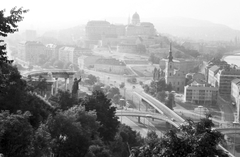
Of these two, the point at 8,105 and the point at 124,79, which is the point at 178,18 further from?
the point at 8,105

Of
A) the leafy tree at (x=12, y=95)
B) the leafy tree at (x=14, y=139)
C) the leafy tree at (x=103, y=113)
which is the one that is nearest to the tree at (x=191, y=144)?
the leafy tree at (x=14, y=139)

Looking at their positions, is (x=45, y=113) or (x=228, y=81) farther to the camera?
(x=228, y=81)

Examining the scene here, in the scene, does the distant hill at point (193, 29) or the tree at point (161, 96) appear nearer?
Answer: the tree at point (161, 96)

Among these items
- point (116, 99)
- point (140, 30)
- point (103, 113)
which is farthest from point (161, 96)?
point (140, 30)

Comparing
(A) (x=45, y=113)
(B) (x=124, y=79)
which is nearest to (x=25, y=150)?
(A) (x=45, y=113)

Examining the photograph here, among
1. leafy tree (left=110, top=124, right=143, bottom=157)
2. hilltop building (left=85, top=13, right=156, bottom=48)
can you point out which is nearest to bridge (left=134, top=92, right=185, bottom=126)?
leafy tree (left=110, top=124, right=143, bottom=157)

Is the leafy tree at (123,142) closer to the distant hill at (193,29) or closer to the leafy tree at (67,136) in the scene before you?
the leafy tree at (67,136)

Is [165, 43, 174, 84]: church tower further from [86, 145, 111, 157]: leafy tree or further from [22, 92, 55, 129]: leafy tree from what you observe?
[86, 145, 111, 157]: leafy tree
